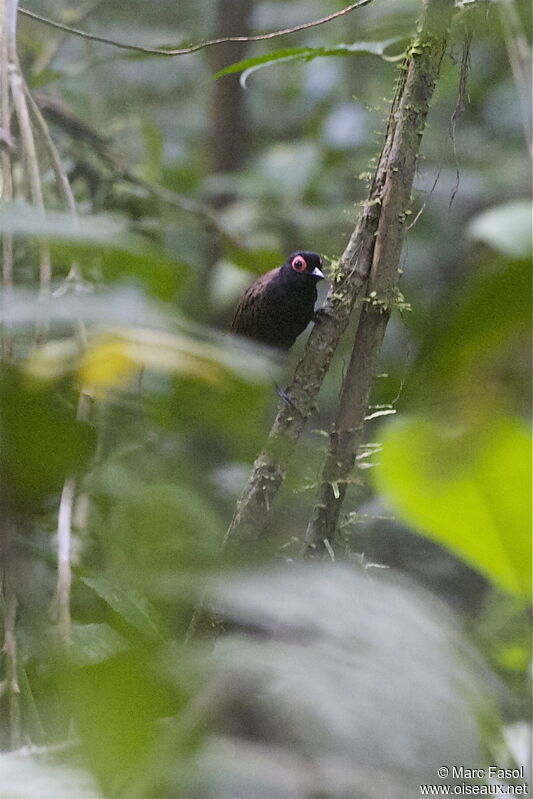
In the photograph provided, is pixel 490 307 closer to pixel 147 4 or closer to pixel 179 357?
pixel 179 357

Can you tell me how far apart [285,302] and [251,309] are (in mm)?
191

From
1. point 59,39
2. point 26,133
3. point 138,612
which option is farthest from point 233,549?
point 59,39

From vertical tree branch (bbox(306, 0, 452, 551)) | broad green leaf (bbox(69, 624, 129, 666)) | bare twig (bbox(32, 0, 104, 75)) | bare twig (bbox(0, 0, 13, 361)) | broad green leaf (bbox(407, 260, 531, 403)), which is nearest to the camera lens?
broad green leaf (bbox(407, 260, 531, 403))

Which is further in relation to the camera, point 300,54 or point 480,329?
point 300,54

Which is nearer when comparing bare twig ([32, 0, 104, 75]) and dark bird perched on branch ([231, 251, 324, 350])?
dark bird perched on branch ([231, 251, 324, 350])

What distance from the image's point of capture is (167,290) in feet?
1.51

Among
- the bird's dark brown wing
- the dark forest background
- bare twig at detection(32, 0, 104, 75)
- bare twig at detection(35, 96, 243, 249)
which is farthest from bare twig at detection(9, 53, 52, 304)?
bare twig at detection(32, 0, 104, 75)

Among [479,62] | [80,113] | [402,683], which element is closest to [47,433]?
[402,683]

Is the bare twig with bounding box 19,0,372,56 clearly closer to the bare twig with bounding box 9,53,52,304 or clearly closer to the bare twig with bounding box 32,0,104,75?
the bare twig with bounding box 9,53,52,304

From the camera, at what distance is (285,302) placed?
2566 millimetres

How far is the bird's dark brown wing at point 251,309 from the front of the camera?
2.69 m

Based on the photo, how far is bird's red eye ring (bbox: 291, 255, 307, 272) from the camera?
8.59 feet

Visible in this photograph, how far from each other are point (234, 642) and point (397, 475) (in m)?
0.13

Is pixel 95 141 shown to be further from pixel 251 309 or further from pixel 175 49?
pixel 175 49
